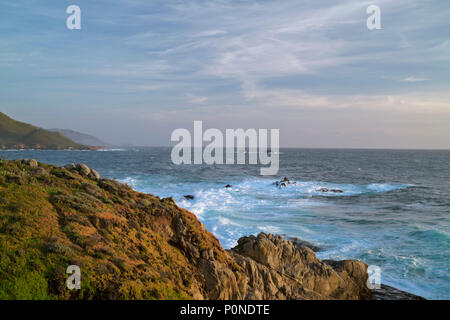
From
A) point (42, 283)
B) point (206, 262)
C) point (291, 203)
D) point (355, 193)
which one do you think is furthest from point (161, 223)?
point (355, 193)

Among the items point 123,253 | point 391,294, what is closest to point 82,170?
point 123,253

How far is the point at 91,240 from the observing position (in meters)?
8.48

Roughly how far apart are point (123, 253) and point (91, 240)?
3.30 feet

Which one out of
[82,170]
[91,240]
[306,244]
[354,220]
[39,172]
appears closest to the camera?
[91,240]

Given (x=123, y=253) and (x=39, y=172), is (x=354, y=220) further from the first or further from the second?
(x=39, y=172)

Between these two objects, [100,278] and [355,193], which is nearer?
[100,278]

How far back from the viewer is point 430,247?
1994 cm

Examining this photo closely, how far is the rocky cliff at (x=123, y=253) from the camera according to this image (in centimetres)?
705

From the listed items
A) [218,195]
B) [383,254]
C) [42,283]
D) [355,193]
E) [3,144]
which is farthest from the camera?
[3,144]

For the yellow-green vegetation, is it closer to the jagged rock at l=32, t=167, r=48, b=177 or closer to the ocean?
the jagged rock at l=32, t=167, r=48, b=177
